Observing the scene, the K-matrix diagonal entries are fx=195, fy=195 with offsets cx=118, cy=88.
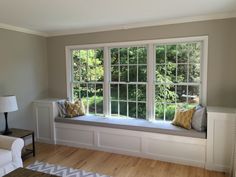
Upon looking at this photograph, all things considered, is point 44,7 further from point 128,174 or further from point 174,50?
point 128,174

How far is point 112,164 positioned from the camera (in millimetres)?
3105

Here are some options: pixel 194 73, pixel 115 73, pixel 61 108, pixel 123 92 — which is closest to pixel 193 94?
pixel 194 73

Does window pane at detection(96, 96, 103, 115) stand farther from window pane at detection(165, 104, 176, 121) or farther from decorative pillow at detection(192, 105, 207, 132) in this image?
decorative pillow at detection(192, 105, 207, 132)

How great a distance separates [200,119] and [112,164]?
1.53 meters

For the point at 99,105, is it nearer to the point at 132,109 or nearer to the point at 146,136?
the point at 132,109

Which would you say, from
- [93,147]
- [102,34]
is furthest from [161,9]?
[93,147]

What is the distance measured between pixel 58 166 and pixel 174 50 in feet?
8.90

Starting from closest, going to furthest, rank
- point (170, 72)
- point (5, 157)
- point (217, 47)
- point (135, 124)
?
point (5, 157)
point (217, 47)
point (135, 124)
point (170, 72)

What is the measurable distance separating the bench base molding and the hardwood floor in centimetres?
10

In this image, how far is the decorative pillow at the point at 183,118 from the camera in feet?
9.99

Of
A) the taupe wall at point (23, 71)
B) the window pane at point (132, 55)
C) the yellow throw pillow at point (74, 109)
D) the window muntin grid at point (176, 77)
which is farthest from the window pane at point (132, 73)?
the taupe wall at point (23, 71)

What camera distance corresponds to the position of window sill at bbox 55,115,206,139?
9.79 feet

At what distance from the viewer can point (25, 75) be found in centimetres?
390

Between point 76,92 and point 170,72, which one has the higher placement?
point 170,72
